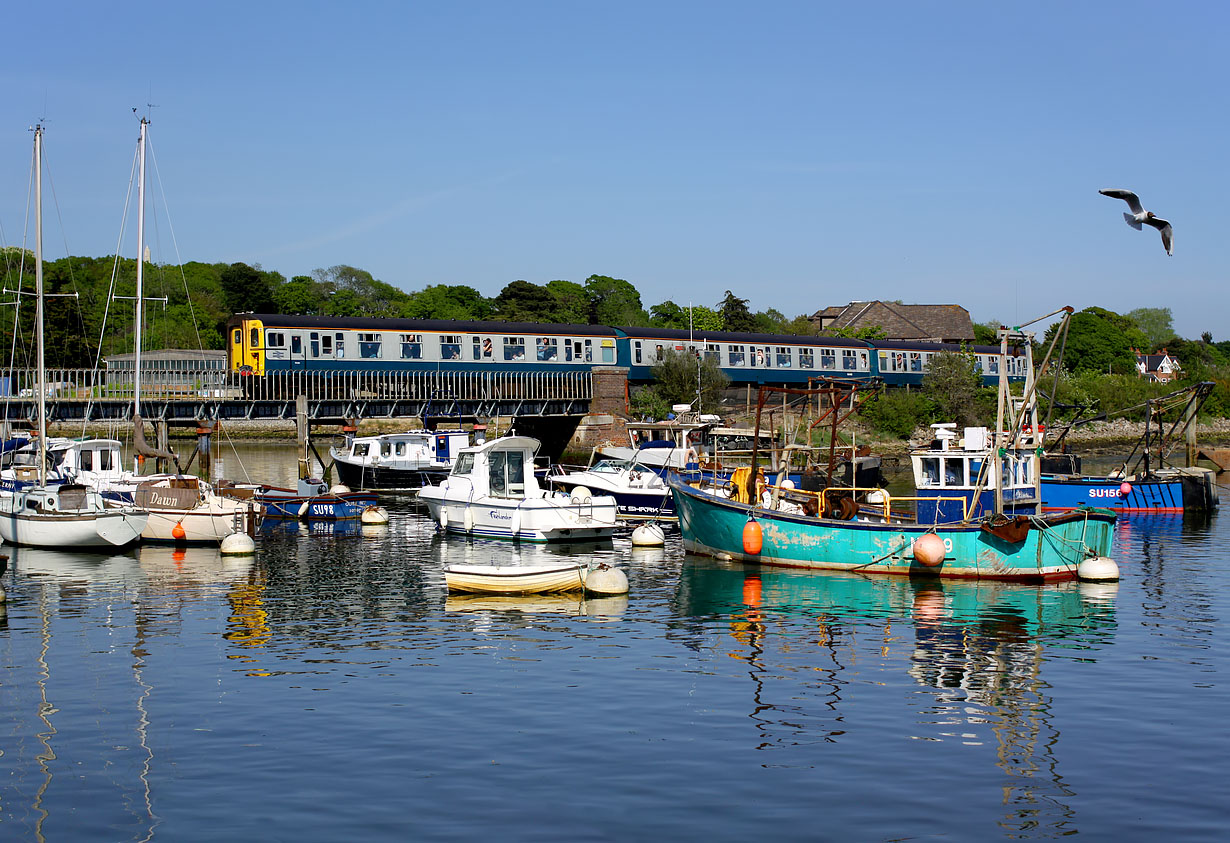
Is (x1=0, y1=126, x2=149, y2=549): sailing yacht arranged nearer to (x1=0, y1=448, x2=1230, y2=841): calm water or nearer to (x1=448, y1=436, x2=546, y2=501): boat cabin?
(x1=0, y1=448, x2=1230, y2=841): calm water

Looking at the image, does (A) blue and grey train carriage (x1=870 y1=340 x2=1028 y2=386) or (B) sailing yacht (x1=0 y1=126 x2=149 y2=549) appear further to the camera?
(A) blue and grey train carriage (x1=870 y1=340 x2=1028 y2=386)

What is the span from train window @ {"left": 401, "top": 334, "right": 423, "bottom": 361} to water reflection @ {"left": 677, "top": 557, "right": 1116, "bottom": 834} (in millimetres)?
37597

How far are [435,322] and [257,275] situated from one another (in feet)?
247

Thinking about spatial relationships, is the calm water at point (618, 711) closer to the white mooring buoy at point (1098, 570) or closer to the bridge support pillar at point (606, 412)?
the white mooring buoy at point (1098, 570)

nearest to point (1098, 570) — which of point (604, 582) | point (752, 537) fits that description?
point (752, 537)

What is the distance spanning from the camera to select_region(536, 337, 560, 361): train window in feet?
230

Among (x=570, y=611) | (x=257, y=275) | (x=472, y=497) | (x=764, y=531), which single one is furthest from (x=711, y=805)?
(x=257, y=275)

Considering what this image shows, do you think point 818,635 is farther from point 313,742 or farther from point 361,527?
point 361,527

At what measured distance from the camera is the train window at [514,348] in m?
69.0

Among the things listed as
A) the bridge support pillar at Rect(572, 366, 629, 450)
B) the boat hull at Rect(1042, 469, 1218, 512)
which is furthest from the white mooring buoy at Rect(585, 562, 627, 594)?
the bridge support pillar at Rect(572, 366, 629, 450)

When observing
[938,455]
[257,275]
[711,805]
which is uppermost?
[257,275]

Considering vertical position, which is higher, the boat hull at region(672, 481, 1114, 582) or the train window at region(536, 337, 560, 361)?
the train window at region(536, 337, 560, 361)

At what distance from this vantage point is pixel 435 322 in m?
67.4

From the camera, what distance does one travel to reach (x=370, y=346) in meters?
64.1
